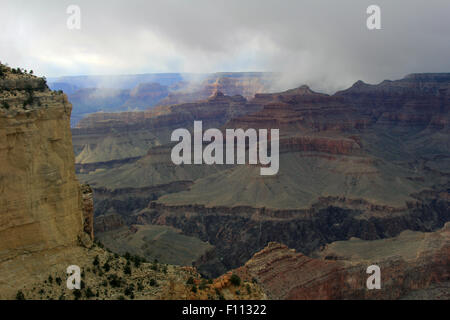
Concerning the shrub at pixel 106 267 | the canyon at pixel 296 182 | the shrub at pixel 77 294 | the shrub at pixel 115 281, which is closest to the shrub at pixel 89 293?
the shrub at pixel 77 294

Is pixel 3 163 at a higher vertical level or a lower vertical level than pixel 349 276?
higher

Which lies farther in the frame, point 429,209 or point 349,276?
point 429,209

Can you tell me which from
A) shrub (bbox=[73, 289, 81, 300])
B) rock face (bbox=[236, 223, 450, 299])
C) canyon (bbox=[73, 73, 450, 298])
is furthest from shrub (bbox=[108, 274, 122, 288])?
canyon (bbox=[73, 73, 450, 298])

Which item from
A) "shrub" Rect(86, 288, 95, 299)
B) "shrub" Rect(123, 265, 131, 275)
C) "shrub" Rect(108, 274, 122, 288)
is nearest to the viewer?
"shrub" Rect(86, 288, 95, 299)

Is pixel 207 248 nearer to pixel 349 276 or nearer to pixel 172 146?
pixel 349 276

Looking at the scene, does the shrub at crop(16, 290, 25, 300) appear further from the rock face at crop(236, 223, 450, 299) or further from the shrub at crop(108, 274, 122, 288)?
the rock face at crop(236, 223, 450, 299)
